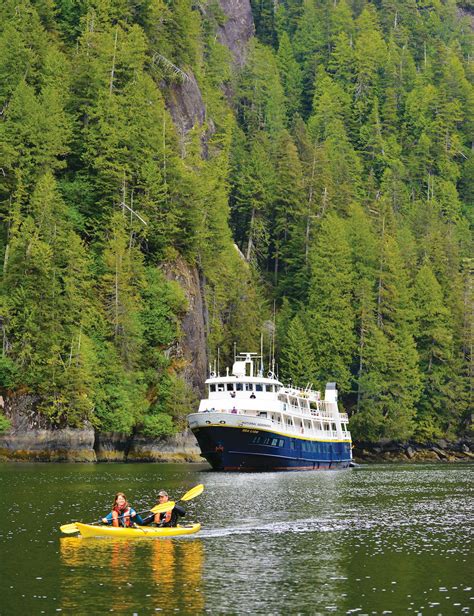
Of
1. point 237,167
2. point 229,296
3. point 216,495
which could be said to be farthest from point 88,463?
point 237,167

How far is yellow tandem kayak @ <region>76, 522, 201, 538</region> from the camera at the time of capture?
126 ft

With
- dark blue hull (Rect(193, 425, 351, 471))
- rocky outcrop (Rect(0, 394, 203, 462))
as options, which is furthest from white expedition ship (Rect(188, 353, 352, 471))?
rocky outcrop (Rect(0, 394, 203, 462))

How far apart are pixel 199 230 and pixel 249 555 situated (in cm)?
7142

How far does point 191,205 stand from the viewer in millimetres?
104125

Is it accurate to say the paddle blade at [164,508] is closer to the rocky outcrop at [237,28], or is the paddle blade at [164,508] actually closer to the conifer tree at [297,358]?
the conifer tree at [297,358]

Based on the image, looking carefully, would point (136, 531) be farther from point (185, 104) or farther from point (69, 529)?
point (185, 104)

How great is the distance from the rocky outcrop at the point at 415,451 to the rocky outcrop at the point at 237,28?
7061cm

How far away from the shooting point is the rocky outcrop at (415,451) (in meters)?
117

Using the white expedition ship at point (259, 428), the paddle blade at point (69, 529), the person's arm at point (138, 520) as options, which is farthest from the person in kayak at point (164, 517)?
the white expedition ship at point (259, 428)

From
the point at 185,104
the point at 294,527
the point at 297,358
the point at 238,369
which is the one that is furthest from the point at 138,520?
the point at 185,104

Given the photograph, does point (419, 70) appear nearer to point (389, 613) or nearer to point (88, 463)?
point (88, 463)

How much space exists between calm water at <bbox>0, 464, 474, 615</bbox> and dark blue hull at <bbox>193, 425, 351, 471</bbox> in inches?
634

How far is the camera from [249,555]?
34.9 m

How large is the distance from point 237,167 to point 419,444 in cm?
4245
